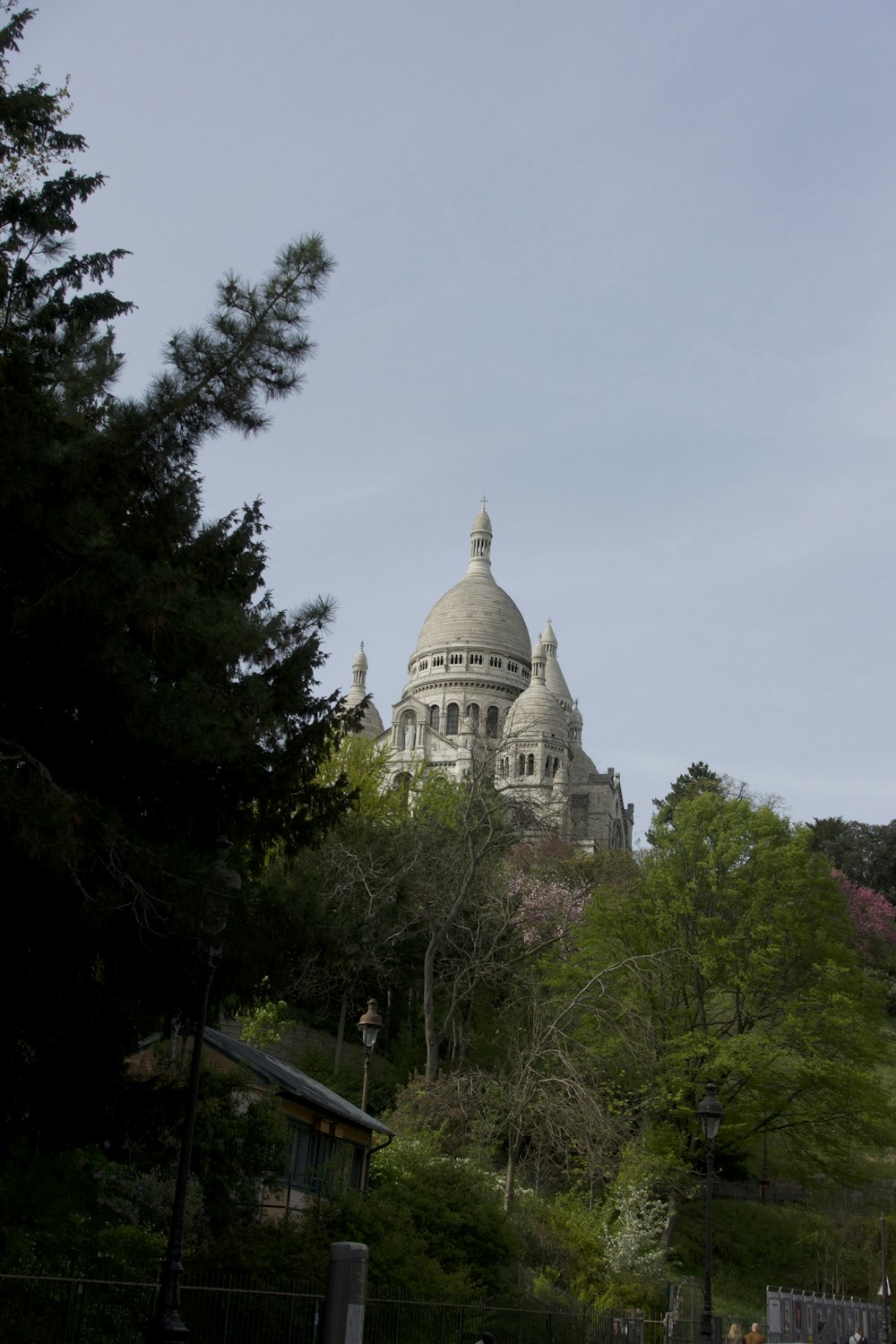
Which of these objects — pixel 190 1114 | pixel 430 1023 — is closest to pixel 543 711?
pixel 430 1023

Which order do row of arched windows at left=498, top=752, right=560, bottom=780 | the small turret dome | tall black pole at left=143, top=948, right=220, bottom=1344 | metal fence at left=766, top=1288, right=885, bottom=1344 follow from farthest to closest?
the small turret dome
row of arched windows at left=498, top=752, right=560, bottom=780
metal fence at left=766, top=1288, right=885, bottom=1344
tall black pole at left=143, top=948, right=220, bottom=1344

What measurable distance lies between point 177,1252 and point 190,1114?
1.27 m

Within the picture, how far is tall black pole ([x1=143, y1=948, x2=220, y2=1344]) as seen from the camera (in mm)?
11320

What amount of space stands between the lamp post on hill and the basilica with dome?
7844cm

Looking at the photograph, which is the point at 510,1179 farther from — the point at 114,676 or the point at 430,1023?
the point at 114,676

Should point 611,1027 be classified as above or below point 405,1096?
above

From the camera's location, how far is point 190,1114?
1296 centimetres

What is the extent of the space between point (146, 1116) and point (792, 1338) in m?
15.4

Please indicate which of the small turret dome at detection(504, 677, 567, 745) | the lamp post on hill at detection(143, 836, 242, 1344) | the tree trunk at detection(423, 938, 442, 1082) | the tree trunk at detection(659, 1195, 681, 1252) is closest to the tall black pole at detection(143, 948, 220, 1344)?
the lamp post on hill at detection(143, 836, 242, 1344)

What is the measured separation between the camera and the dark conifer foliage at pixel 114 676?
1280 centimetres

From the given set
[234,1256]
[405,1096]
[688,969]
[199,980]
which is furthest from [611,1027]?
[199,980]

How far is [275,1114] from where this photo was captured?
21.3 meters

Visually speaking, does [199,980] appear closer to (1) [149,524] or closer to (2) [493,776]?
(1) [149,524]

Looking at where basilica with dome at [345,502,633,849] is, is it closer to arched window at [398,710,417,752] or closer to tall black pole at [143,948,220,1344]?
arched window at [398,710,417,752]
